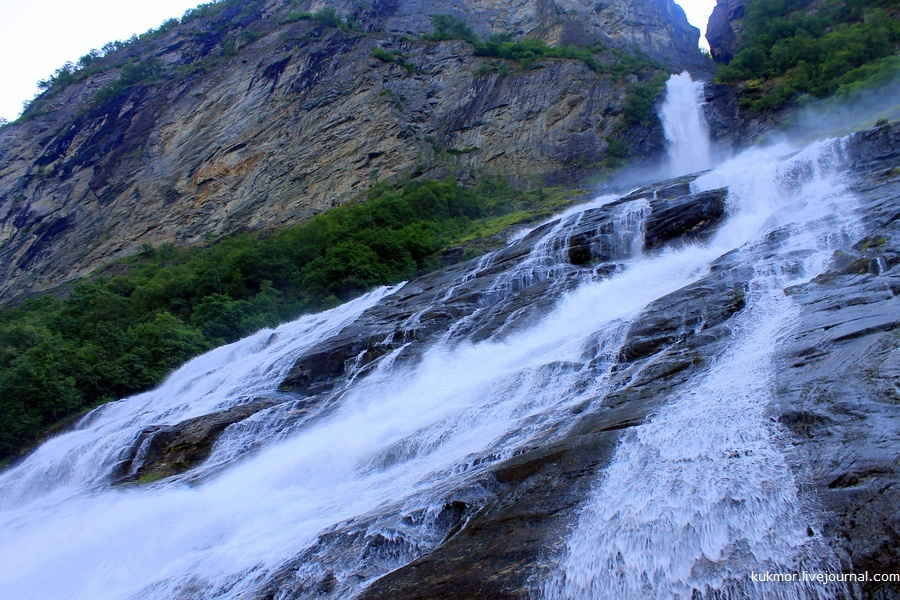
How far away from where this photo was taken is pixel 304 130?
5259 cm

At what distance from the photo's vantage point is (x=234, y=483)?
11.7m

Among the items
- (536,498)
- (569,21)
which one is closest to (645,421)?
(536,498)

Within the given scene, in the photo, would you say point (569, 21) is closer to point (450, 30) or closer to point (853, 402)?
point (450, 30)

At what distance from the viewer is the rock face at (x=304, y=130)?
48.9m

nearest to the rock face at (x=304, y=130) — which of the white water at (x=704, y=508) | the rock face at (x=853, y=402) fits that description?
the rock face at (x=853, y=402)

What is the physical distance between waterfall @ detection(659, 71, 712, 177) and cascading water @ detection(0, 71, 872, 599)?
1969 cm

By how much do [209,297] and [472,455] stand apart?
84.7 feet

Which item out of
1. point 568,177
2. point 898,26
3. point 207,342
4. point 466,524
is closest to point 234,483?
point 466,524

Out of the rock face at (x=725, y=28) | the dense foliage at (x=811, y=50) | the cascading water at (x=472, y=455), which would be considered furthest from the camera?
the rock face at (x=725, y=28)

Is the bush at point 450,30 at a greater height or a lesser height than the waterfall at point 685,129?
greater

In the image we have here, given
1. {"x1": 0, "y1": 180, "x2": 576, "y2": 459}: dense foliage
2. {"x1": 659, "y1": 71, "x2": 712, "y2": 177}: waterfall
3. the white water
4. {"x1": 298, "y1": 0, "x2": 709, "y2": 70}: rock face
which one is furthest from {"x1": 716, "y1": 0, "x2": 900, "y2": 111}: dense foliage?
the white water

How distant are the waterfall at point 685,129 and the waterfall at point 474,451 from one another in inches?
776

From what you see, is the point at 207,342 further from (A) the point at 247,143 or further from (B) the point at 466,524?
(A) the point at 247,143

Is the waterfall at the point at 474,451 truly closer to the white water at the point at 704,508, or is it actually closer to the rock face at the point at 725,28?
the white water at the point at 704,508
